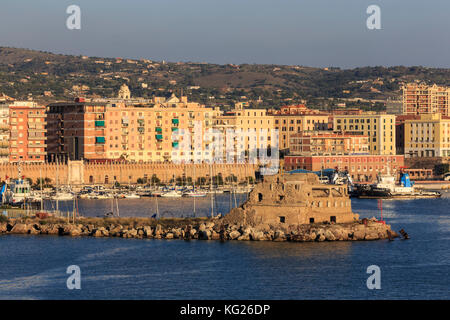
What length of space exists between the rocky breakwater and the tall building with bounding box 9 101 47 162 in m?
50.6

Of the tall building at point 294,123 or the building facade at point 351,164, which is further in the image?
the tall building at point 294,123

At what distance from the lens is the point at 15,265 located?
44688mm

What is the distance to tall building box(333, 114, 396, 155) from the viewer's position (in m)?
122

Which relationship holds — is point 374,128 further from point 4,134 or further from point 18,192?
point 18,192

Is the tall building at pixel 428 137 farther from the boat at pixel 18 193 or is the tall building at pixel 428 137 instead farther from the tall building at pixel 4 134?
the boat at pixel 18 193

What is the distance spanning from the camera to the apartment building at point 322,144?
370ft

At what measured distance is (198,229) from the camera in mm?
51375

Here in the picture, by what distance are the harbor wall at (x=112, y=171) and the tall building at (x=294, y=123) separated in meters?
16.6

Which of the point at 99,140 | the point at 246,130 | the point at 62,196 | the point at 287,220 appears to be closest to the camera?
the point at 287,220

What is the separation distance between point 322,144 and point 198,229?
206 ft
